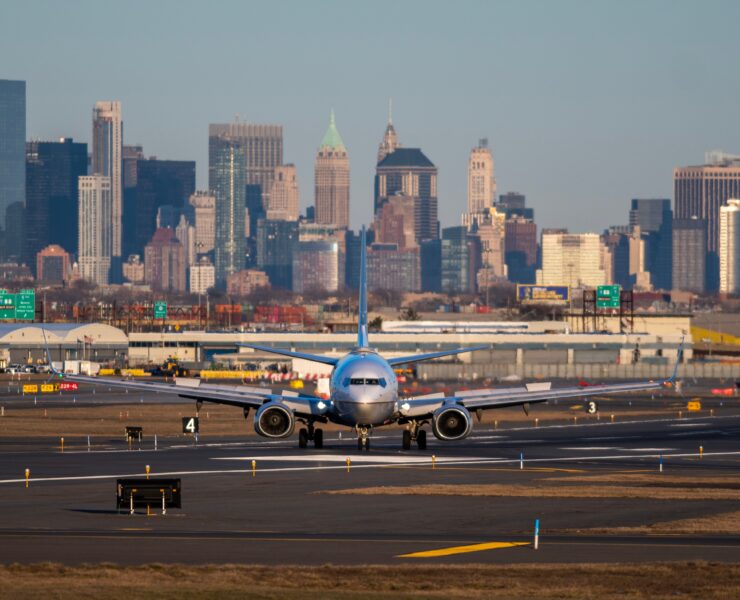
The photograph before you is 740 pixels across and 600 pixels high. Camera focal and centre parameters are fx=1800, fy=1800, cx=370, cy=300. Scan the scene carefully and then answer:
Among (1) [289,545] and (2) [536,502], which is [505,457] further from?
(1) [289,545]

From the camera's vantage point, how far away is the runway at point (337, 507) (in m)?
43.7

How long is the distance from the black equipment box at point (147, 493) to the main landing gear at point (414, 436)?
27.8 m

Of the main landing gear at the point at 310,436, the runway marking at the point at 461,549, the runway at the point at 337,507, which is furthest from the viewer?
the main landing gear at the point at 310,436

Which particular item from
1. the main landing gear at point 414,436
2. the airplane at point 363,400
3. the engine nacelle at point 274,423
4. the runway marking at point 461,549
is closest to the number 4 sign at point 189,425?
the airplane at point 363,400

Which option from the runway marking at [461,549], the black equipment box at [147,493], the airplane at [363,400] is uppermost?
the airplane at [363,400]

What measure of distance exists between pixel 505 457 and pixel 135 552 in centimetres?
3629

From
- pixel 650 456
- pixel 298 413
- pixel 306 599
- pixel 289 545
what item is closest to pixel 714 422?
pixel 650 456

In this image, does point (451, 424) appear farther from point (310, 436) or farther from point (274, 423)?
point (310, 436)

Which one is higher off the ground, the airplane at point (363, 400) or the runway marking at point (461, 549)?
the airplane at point (363, 400)

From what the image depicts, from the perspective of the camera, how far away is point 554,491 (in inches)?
2343

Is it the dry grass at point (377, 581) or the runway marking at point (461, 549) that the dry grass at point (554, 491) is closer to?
the runway marking at point (461, 549)

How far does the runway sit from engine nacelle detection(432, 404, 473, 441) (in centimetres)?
103

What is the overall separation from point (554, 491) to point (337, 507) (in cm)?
881

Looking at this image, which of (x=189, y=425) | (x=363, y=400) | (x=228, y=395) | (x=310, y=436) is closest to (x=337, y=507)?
(x=363, y=400)
